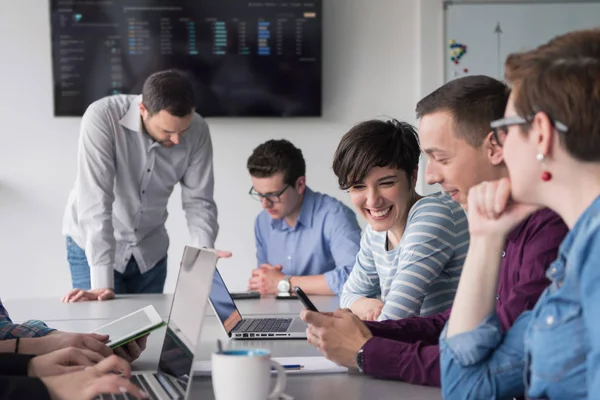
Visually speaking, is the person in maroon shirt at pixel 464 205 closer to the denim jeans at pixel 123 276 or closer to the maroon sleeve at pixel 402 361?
the maroon sleeve at pixel 402 361

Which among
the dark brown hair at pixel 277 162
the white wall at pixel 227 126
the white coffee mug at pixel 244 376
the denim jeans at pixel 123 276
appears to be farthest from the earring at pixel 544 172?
the white wall at pixel 227 126

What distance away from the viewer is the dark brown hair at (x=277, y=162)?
3139 mm

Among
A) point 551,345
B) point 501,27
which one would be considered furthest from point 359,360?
point 501,27

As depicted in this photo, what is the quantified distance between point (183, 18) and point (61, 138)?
917 mm

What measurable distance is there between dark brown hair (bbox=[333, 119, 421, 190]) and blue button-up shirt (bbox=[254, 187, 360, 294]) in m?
0.92

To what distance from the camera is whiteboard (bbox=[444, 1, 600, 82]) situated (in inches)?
162

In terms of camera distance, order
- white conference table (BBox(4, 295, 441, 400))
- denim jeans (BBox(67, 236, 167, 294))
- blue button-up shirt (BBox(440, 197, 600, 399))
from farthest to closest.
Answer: denim jeans (BBox(67, 236, 167, 294)) < white conference table (BBox(4, 295, 441, 400)) < blue button-up shirt (BBox(440, 197, 600, 399))

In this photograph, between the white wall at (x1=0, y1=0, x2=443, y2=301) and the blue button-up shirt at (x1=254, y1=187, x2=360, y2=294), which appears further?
the white wall at (x1=0, y1=0, x2=443, y2=301)

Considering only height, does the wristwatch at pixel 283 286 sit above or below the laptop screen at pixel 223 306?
below

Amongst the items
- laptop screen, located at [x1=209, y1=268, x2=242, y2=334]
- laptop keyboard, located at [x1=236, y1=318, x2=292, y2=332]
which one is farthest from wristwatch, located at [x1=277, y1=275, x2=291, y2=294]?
laptop screen, located at [x1=209, y1=268, x2=242, y2=334]

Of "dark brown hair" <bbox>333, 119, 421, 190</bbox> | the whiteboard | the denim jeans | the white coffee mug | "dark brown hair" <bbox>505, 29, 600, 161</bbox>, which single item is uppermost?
the whiteboard

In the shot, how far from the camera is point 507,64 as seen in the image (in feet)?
3.57

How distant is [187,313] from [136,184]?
6.82 ft

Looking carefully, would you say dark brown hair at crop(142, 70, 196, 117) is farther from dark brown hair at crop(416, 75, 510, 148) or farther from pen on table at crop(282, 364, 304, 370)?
pen on table at crop(282, 364, 304, 370)
